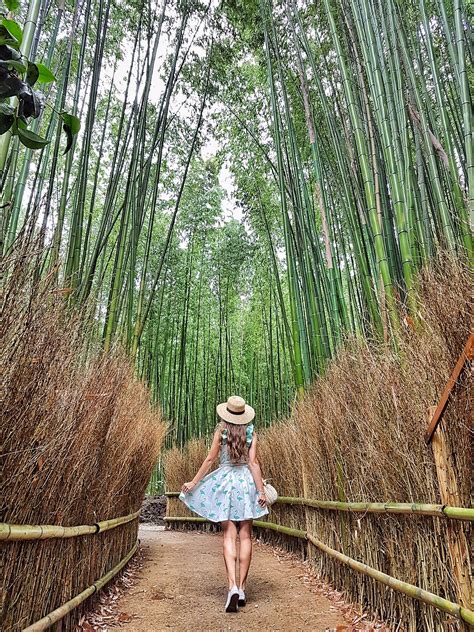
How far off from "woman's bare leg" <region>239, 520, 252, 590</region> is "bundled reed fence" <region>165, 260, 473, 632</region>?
0.48 m

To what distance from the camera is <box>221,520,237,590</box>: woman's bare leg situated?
7.63 feet

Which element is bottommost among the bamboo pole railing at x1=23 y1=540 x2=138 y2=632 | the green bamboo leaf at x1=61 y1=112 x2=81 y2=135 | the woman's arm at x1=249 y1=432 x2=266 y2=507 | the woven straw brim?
the bamboo pole railing at x1=23 y1=540 x2=138 y2=632

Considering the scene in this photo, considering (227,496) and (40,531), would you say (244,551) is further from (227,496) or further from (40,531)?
(40,531)

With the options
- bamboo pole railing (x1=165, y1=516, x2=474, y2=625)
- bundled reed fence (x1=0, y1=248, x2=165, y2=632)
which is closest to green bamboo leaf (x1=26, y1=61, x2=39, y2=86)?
bundled reed fence (x1=0, y1=248, x2=165, y2=632)

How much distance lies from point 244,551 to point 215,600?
312 mm

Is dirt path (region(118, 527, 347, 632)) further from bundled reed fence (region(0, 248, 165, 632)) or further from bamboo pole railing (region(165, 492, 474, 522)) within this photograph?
bamboo pole railing (region(165, 492, 474, 522))

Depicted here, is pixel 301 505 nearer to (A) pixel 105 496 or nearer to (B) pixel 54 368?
(A) pixel 105 496

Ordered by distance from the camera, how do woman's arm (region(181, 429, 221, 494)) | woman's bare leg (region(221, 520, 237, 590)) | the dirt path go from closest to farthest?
the dirt path
woman's bare leg (region(221, 520, 237, 590))
woman's arm (region(181, 429, 221, 494))

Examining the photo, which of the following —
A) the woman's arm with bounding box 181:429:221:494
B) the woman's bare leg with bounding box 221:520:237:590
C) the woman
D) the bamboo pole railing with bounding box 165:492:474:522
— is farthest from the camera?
the woman's arm with bounding box 181:429:221:494

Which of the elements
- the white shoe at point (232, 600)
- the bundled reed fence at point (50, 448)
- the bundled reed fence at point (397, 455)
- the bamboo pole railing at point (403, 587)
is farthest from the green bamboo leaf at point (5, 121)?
the white shoe at point (232, 600)

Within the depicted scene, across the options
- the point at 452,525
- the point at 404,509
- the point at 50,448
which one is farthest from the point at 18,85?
the point at 404,509

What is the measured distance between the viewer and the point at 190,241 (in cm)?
815

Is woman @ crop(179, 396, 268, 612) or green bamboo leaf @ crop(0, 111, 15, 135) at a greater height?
green bamboo leaf @ crop(0, 111, 15, 135)

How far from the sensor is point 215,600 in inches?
97.4
